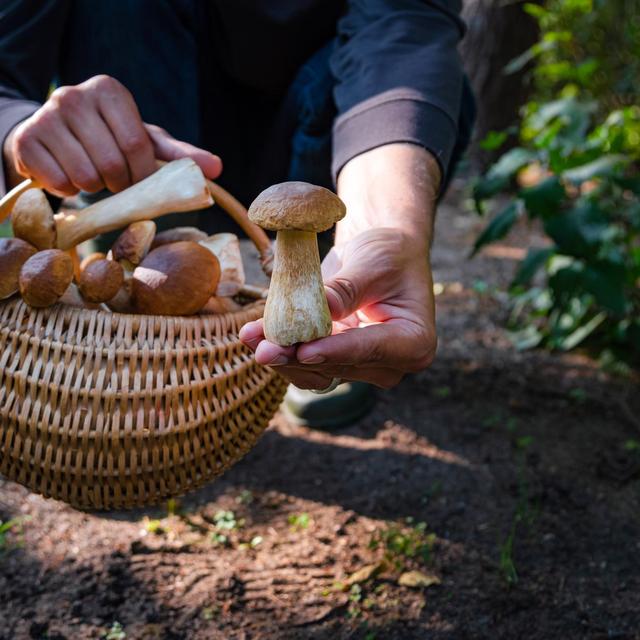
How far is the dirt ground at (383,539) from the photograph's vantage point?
138 centimetres

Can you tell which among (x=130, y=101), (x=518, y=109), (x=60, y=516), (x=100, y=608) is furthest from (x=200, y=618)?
(x=518, y=109)

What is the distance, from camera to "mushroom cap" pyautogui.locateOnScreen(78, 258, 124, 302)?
45.1 inches

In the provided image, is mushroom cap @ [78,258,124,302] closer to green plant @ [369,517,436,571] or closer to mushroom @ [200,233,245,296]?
mushroom @ [200,233,245,296]

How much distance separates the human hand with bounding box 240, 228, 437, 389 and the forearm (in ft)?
0.20

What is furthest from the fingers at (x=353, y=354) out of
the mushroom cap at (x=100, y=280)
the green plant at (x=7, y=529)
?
the green plant at (x=7, y=529)

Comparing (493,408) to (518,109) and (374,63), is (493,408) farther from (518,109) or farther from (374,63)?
(518,109)

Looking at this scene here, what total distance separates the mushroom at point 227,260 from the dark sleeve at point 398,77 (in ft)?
1.02

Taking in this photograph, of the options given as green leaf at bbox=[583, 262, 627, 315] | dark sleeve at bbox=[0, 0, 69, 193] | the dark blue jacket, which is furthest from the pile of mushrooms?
green leaf at bbox=[583, 262, 627, 315]

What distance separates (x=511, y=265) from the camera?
11.4ft

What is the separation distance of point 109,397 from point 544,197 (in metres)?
1.39

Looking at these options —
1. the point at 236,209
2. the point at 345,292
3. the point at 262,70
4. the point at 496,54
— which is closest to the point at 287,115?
the point at 262,70

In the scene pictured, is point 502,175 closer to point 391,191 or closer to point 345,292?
point 391,191

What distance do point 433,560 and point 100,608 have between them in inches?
27.6

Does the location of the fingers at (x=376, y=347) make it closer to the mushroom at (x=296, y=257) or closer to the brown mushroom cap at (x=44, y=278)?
the mushroom at (x=296, y=257)
